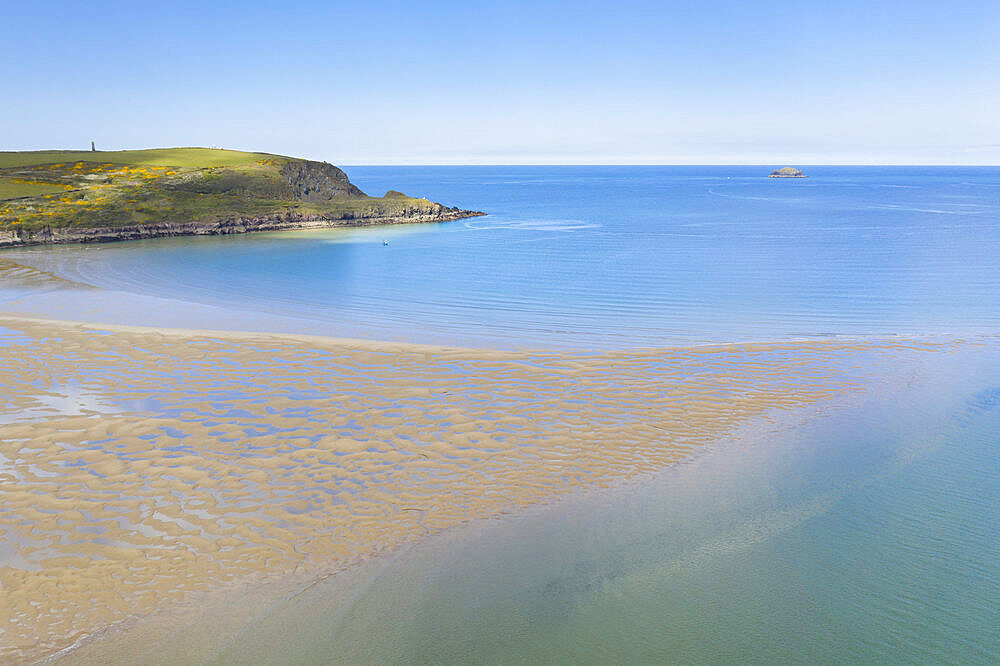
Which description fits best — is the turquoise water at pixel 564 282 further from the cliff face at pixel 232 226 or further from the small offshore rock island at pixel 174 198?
the small offshore rock island at pixel 174 198

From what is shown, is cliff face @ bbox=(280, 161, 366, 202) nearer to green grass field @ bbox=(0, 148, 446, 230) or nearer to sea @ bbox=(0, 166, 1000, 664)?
green grass field @ bbox=(0, 148, 446, 230)

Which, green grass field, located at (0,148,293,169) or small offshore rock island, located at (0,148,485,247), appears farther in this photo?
green grass field, located at (0,148,293,169)

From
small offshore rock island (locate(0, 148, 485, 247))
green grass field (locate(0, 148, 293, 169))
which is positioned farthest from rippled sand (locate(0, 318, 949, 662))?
green grass field (locate(0, 148, 293, 169))

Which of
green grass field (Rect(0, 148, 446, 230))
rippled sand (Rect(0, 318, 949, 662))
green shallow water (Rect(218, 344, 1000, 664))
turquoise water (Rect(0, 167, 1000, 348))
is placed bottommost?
green shallow water (Rect(218, 344, 1000, 664))

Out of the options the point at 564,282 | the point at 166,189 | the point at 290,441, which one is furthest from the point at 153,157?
the point at 290,441

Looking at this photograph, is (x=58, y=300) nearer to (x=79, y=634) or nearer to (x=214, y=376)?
(x=214, y=376)

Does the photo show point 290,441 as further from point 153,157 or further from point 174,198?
point 153,157

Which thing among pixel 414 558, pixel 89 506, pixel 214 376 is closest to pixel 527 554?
pixel 414 558
